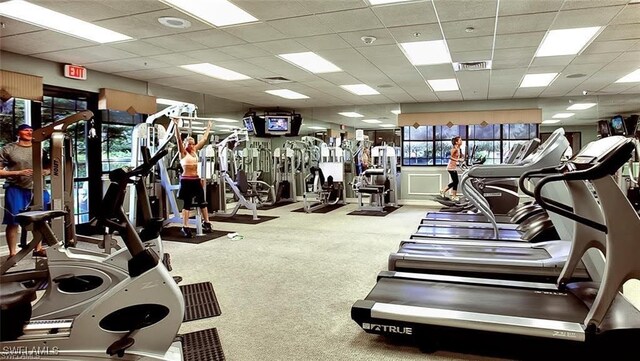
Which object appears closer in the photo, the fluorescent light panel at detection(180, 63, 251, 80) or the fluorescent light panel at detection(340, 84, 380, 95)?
the fluorescent light panel at detection(180, 63, 251, 80)

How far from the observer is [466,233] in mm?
5055

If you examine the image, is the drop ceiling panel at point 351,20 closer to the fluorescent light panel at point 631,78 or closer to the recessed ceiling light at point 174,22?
the recessed ceiling light at point 174,22

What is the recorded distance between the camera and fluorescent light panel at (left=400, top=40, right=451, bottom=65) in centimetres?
526

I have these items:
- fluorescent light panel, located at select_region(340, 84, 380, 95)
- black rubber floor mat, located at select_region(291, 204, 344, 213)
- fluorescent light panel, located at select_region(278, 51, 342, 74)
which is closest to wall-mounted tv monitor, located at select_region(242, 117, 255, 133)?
black rubber floor mat, located at select_region(291, 204, 344, 213)

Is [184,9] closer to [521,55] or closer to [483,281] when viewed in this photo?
[483,281]

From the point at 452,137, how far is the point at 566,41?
5748 mm

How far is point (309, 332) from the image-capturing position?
9.30ft

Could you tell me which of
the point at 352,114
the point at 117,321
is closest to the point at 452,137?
the point at 352,114

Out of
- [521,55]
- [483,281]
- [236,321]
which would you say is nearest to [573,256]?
[483,281]

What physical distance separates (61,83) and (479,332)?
6496 millimetres

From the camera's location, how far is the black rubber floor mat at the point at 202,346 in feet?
8.17

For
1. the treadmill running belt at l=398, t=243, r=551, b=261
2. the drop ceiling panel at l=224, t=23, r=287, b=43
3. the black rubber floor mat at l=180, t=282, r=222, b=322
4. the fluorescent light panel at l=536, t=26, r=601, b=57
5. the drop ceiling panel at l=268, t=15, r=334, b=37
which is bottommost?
the black rubber floor mat at l=180, t=282, r=222, b=322

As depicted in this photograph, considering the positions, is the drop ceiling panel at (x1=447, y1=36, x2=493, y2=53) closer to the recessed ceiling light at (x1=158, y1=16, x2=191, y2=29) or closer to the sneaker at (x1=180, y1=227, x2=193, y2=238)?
the recessed ceiling light at (x1=158, y1=16, x2=191, y2=29)

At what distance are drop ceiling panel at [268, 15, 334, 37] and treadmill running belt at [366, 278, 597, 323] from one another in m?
2.74
